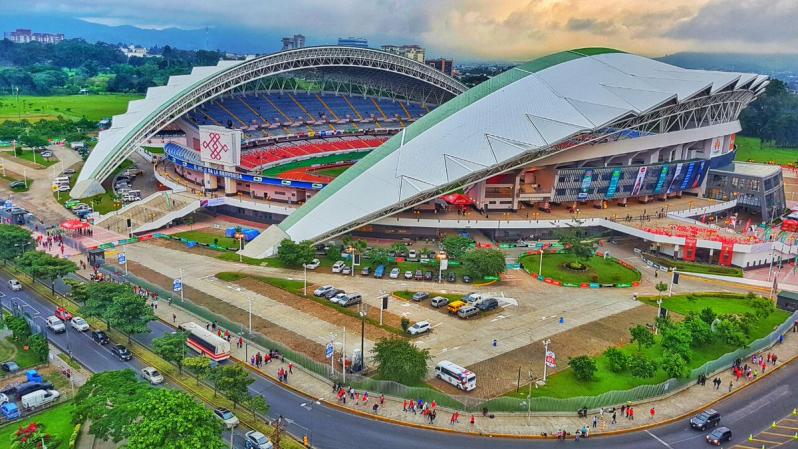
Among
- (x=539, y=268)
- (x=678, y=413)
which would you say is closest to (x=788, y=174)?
(x=539, y=268)

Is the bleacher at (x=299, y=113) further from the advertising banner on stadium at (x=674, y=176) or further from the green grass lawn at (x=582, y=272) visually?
the green grass lawn at (x=582, y=272)

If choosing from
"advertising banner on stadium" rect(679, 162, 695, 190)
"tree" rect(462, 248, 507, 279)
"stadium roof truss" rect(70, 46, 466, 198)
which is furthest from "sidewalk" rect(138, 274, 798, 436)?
"stadium roof truss" rect(70, 46, 466, 198)

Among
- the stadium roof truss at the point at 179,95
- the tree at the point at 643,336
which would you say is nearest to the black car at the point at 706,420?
the tree at the point at 643,336

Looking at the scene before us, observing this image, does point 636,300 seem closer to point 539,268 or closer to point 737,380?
point 539,268

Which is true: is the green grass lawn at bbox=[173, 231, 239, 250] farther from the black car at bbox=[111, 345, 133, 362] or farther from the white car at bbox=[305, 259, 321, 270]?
the black car at bbox=[111, 345, 133, 362]

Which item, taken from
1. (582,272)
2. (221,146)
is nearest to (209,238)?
(221,146)

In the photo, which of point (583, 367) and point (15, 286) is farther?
point (15, 286)

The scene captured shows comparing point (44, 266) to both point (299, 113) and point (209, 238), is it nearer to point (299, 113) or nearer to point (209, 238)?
point (209, 238)
